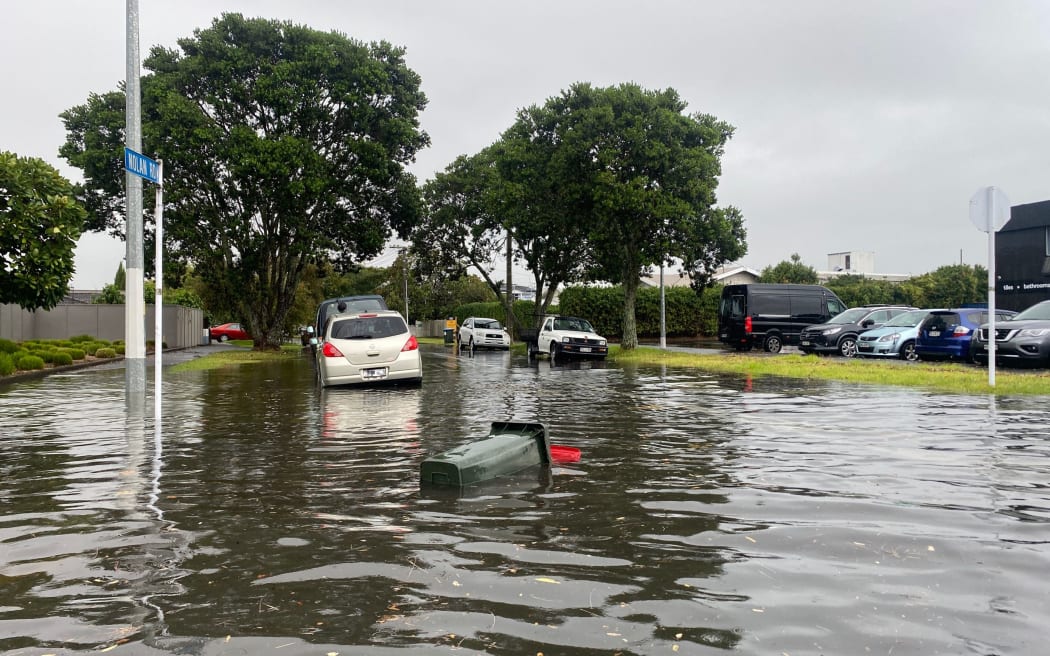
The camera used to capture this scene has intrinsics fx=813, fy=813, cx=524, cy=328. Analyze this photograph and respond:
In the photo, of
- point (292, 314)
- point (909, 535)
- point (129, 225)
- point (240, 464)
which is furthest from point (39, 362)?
point (292, 314)

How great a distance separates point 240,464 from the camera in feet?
25.9

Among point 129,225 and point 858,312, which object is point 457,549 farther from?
point 858,312

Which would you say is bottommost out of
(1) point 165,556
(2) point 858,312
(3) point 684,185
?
(1) point 165,556

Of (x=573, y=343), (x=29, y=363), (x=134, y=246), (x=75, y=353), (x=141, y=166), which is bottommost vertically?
(x=29, y=363)

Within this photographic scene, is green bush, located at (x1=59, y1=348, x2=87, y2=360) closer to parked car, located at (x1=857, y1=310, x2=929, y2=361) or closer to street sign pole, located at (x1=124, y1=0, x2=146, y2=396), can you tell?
street sign pole, located at (x1=124, y1=0, x2=146, y2=396)

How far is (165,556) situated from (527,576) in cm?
216

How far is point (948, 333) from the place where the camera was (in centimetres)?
2194

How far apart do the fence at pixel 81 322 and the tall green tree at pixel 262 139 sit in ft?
18.9

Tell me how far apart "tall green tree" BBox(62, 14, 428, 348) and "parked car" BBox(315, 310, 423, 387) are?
15454mm

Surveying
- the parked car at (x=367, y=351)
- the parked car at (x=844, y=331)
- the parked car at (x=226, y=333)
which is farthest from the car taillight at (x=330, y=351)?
the parked car at (x=226, y=333)

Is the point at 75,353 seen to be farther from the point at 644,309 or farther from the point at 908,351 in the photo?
the point at 644,309

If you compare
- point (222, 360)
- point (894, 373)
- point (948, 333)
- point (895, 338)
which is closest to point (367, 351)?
point (894, 373)

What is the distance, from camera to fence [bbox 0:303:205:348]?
114ft

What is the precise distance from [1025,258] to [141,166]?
125 feet
